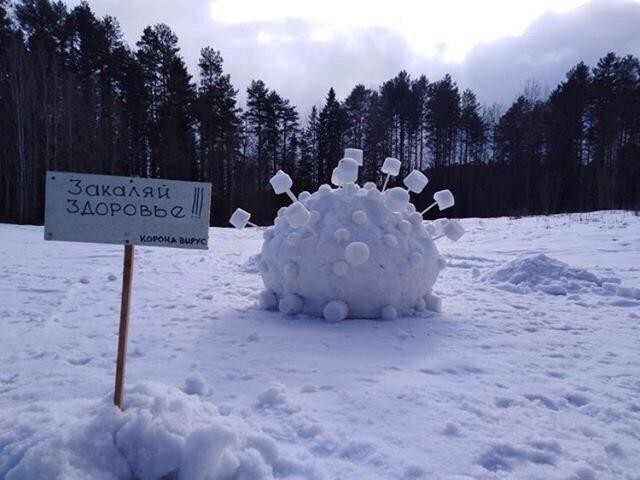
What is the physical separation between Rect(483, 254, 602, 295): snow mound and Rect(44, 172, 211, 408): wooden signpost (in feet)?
16.5

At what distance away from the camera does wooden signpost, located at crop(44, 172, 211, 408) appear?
204 centimetres

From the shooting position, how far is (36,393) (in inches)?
95.4

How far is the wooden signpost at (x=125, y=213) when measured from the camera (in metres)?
2.04

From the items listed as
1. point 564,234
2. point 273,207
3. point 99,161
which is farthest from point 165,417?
point 273,207

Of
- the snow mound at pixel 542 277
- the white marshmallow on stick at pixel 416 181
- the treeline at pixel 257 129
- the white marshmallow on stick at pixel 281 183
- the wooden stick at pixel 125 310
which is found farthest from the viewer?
the treeline at pixel 257 129

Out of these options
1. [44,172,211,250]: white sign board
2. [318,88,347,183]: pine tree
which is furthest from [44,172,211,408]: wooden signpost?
[318,88,347,183]: pine tree

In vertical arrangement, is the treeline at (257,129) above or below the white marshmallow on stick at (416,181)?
above

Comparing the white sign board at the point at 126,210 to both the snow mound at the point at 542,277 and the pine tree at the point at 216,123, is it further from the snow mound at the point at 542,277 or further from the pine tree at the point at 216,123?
the pine tree at the point at 216,123

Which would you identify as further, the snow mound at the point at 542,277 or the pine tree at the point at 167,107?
the pine tree at the point at 167,107

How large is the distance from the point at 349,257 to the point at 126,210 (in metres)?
2.24

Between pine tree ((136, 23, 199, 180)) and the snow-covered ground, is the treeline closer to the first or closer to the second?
pine tree ((136, 23, 199, 180))

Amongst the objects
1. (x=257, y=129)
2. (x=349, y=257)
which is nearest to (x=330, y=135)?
(x=257, y=129)

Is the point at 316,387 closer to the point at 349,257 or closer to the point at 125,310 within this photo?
the point at 125,310

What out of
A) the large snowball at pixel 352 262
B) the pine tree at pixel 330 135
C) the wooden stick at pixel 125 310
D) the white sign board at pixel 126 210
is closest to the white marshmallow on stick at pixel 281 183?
the large snowball at pixel 352 262
